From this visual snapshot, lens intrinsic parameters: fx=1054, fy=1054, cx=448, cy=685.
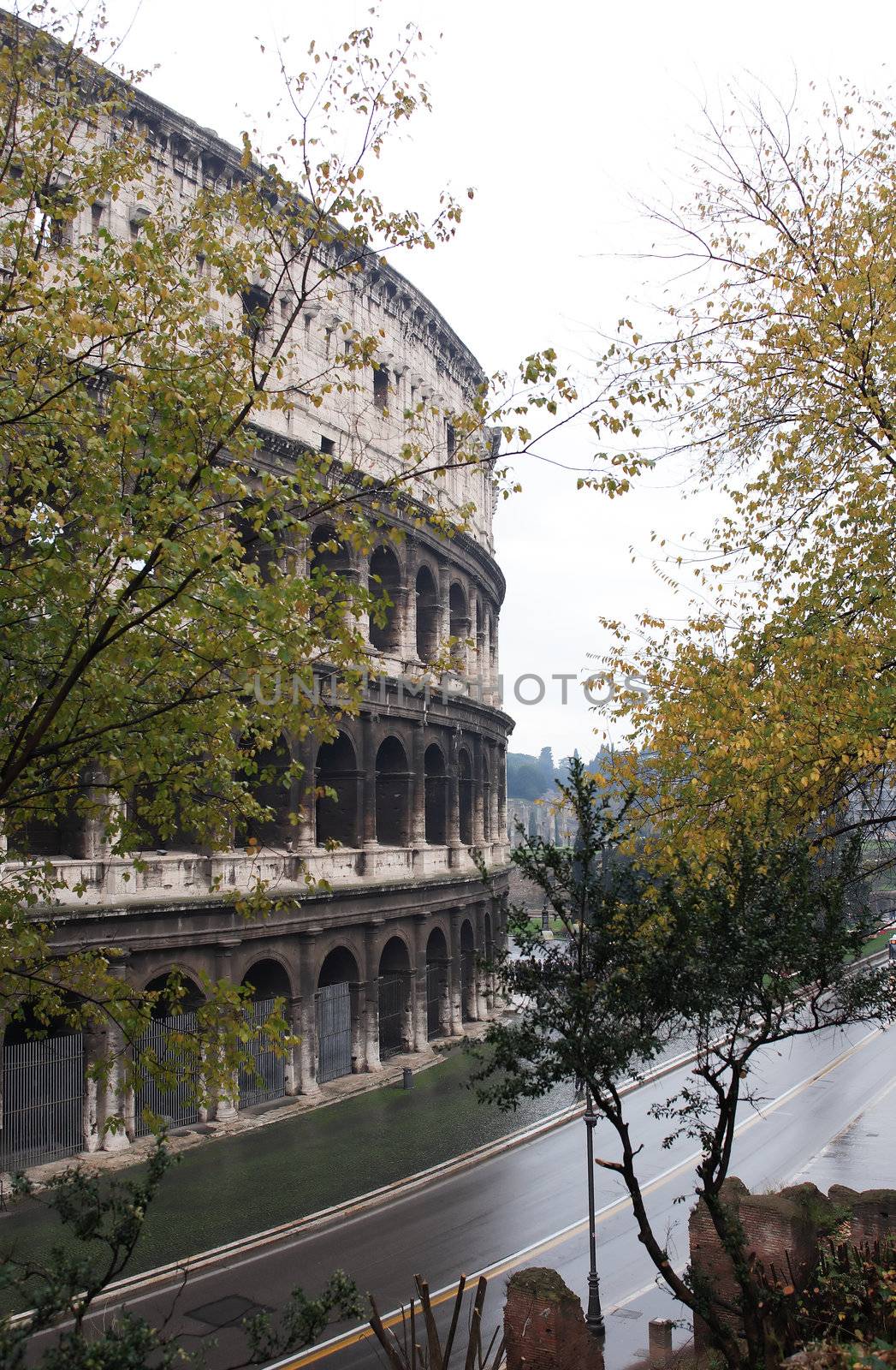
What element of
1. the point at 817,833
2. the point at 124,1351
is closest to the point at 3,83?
the point at 124,1351

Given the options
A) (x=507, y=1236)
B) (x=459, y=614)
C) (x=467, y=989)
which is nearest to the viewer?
(x=507, y=1236)

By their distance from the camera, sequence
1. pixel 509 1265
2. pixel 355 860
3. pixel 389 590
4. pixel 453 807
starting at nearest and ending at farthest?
pixel 509 1265, pixel 355 860, pixel 389 590, pixel 453 807

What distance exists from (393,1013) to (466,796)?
807 cm

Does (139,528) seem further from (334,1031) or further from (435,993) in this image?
(435,993)

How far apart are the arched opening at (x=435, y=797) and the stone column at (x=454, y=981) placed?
2311 mm

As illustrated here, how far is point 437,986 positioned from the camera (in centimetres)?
3106

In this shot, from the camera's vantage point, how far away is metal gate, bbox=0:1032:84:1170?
742 inches

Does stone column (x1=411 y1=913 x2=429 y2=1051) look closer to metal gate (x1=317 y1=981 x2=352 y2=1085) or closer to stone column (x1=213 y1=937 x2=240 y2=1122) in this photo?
metal gate (x1=317 y1=981 x2=352 y2=1085)

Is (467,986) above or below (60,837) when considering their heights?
below

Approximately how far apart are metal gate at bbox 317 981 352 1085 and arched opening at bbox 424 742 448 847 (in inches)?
252

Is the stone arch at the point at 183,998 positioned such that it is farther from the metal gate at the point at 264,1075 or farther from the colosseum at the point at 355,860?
the metal gate at the point at 264,1075

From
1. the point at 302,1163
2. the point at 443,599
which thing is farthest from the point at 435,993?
the point at 443,599

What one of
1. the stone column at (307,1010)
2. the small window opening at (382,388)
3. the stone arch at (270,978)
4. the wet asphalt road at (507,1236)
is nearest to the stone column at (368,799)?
the stone column at (307,1010)

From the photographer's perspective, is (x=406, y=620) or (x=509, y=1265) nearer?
(x=509, y=1265)
